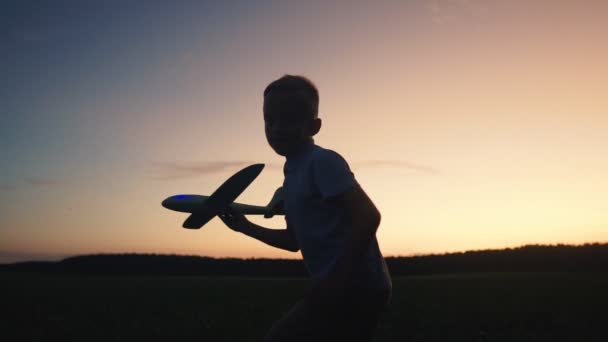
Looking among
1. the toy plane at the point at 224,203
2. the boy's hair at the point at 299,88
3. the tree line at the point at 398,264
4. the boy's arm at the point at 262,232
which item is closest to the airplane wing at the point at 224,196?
the toy plane at the point at 224,203

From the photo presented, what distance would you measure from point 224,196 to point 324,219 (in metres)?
1.77

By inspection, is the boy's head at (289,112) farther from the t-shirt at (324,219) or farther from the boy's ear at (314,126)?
the t-shirt at (324,219)

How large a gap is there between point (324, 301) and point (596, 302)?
11058 mm

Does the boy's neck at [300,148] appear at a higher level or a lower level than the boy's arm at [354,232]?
higher

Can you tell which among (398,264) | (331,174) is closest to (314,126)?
(331,174)

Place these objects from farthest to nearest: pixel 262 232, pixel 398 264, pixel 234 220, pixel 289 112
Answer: pixel 398 264, pixel 234 220, pixel 262 232, pixel 289 112

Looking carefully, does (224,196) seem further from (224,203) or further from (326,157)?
(326,157)

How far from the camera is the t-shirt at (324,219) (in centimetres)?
309

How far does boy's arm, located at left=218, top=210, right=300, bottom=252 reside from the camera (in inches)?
161

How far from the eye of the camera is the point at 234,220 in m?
4.57

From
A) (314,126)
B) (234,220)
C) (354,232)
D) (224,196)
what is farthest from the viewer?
(224,196)

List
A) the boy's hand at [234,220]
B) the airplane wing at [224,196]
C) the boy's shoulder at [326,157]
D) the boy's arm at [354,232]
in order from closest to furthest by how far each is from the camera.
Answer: the boy's arm at [354,232]
the boy's shoulder at [326,157]
the boy's hand at [234,220]
the airplane wing at [224,196]

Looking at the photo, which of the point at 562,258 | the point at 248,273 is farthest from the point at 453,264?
the point at 248,273

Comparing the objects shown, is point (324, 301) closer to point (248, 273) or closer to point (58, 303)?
point (58, 303)
